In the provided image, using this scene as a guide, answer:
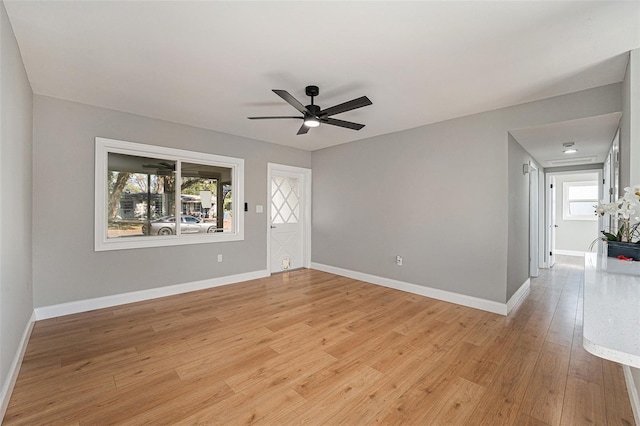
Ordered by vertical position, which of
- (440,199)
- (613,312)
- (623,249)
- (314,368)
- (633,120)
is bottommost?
(314,368)

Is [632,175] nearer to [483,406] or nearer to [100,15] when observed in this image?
[483,406]

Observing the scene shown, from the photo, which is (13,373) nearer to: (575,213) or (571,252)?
(571,252)

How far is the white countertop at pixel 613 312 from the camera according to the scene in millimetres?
816

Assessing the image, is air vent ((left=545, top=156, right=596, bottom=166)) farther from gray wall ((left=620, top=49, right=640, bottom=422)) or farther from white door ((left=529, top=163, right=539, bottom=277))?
gray wall ((left=620, top=49, right=640, bottom=422))

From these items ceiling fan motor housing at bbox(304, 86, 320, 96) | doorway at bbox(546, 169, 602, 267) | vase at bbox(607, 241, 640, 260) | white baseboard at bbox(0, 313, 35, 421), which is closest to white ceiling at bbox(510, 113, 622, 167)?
vase at bbox(607, 241, 640, 260)

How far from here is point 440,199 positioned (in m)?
4.05

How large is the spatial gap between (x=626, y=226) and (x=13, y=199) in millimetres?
4718

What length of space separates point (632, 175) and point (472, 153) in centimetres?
168

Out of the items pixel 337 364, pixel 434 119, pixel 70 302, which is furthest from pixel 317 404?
pixel 434 119

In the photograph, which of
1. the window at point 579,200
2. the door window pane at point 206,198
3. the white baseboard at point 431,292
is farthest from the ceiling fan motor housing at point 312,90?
the window at point 579,200

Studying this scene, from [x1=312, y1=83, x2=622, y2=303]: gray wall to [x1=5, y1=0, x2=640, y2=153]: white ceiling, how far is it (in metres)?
0.27

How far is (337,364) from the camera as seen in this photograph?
7.68 ft

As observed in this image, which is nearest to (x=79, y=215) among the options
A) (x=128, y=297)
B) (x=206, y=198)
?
(x=128, y=297)

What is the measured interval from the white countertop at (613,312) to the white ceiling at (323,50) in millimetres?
1713
